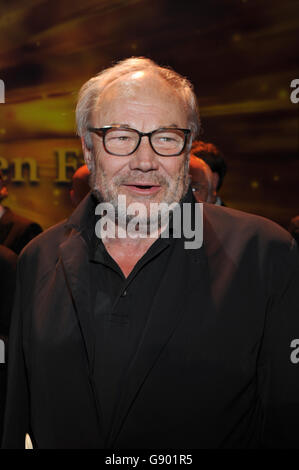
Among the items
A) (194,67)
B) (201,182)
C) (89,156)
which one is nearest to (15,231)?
(201,182)

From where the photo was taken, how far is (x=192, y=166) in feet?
9.16

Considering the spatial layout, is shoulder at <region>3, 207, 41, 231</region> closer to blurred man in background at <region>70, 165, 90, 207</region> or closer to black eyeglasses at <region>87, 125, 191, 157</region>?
blurred man in background at <region>70, 165, 90, 207</region>

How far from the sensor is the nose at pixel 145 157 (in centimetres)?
148

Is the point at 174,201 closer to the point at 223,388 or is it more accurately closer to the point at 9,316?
the point at 223,388

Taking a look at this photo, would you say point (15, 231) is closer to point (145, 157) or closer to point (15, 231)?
point (15, 231)

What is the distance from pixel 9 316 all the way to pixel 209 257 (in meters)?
0.72

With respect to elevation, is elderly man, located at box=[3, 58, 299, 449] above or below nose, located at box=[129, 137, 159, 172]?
below

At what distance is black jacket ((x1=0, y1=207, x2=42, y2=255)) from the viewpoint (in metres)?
2.96

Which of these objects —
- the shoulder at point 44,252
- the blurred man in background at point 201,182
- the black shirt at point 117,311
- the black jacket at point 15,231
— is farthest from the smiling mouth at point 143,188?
the black jacket at point 15,231

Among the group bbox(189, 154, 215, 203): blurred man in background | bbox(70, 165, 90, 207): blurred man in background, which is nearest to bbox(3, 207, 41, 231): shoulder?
bbox(70, 165, 90, 207): blurred man in background

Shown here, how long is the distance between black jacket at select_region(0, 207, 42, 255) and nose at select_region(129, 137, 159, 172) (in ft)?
5.28

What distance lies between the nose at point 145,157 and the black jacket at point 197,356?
0.73 feet
